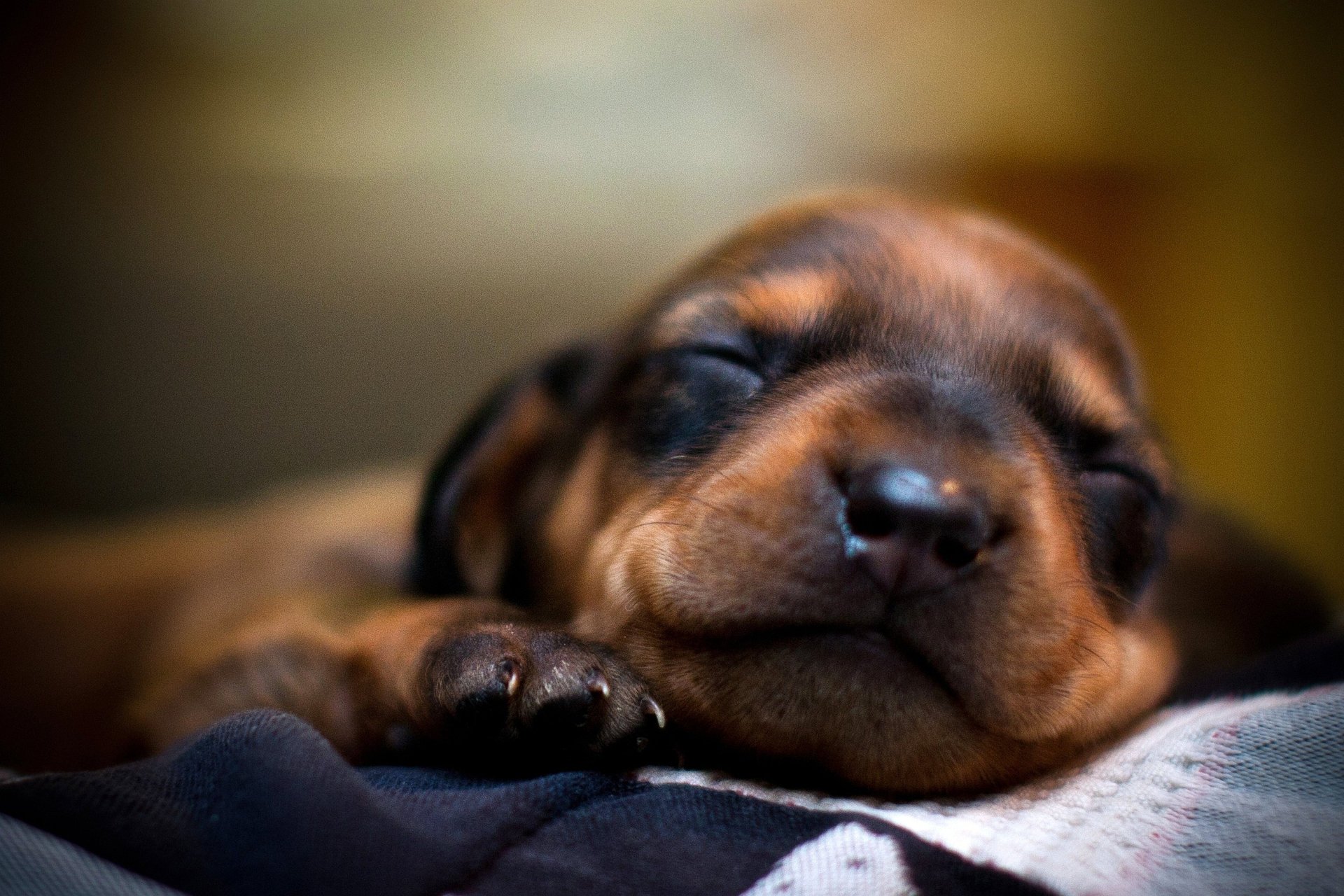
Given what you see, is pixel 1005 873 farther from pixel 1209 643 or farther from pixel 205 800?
pixel 1209 643

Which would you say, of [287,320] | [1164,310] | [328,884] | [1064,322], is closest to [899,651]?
[328,884]

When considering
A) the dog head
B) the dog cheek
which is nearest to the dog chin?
the dog head

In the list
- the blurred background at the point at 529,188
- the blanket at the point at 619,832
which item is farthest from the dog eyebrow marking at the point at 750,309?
the blurred background at the point at 529,188

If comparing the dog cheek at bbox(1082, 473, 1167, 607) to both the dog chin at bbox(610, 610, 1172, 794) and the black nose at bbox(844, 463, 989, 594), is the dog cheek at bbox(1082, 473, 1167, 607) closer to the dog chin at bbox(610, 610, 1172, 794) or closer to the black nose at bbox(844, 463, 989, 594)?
the dog chin at bbox(610, 610, 1172, 794)

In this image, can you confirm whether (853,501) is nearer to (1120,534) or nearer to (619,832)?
(619,832)

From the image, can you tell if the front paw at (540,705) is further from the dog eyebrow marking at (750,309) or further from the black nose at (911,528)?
the dog eyebrow marking at (750,309)

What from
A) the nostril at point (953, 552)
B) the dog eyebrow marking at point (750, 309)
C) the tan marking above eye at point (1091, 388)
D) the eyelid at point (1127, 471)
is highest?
the dog eyebrow marking at point (750, 309)

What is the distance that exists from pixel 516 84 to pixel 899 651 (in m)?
4.07

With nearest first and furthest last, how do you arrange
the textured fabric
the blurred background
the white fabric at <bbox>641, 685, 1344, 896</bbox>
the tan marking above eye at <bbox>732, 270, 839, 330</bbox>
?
the textured fabric → the white fabric at <bbox>641, 685, 1344, 896</bbox> → the tan marking above eye at <bbox>732, 270, 839, 330</bbox> → the blurred background

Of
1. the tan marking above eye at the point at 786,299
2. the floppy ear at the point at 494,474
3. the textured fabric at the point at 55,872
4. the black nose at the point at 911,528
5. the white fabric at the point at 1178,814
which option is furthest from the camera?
the floppy ear at the point at 494,474

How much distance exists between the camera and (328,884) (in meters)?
0.87

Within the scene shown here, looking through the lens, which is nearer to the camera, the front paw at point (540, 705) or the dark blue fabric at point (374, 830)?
the dark blue fabric at point (374, 830)

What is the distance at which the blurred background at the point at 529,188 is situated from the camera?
3.95 m

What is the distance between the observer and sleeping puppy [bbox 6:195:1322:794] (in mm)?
1165
